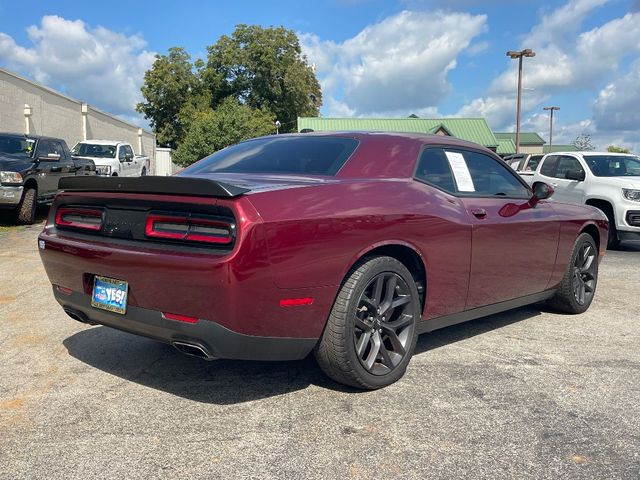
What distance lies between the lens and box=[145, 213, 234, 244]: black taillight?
9.43 ft

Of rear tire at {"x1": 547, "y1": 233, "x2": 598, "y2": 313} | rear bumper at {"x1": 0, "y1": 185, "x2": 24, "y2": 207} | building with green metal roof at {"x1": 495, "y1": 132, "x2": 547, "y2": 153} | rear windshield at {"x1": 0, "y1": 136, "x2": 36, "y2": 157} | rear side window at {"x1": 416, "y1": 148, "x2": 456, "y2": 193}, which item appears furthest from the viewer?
building with green metal roof at {"x1": 495, "y1": 132, "x2": 547, "y2": 153}

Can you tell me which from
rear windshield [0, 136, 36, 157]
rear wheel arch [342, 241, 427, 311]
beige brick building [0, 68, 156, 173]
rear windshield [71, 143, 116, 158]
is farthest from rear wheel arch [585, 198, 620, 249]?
beige brick building [0, 68, 156, 173]

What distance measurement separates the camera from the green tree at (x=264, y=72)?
59.6 meters

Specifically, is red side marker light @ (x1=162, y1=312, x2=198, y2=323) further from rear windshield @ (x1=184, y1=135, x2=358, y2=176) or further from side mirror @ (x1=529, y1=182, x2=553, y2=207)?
side mirror @ (x1=529, y1=182, x2=553, y2=207)

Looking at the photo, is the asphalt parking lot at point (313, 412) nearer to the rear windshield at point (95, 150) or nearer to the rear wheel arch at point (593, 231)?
the rear wheel arch at point (593, 231)

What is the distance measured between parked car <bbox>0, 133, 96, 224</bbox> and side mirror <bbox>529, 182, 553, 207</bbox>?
840 cm

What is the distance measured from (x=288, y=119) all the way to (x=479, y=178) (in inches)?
2252

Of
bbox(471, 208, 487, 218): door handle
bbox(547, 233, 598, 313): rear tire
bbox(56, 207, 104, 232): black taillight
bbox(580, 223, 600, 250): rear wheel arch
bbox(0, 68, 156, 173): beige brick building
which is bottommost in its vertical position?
bbox(547, 233, 598, 313): rear tire

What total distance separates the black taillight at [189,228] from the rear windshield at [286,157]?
934mm

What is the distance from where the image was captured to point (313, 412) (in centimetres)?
317

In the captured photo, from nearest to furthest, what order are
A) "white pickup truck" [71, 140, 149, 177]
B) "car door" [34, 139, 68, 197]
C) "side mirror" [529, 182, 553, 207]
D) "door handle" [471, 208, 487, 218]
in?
1. "door handle" [471, 208, 487, 218]
2. "side mirror" [529, 182, 553, 207]
3. "car door" [34, 139, 68, 197]
4. "white pickup truck" [71, 140, 149, 177]

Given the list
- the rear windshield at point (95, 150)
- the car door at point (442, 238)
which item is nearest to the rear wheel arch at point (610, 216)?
the car door at point (442, 238)

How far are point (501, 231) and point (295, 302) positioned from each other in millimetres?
1940

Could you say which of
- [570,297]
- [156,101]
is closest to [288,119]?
[156,101]
